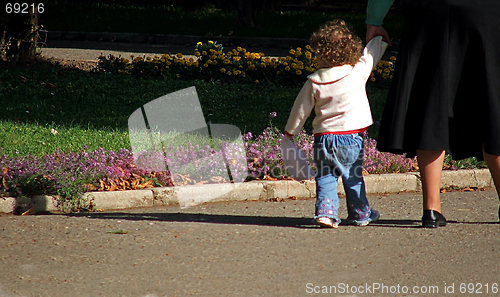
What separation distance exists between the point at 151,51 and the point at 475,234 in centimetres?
1106

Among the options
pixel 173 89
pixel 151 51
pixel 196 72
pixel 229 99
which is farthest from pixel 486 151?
pixel 151 51

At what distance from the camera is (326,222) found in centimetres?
383

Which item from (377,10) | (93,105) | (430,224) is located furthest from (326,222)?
(93,105)

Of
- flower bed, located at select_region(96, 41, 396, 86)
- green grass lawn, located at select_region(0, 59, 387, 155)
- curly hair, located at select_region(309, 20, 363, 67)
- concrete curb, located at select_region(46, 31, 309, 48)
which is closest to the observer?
curly hair, located at select_region(309, 20, 363, 67)

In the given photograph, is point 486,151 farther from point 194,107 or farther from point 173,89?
point 173,89

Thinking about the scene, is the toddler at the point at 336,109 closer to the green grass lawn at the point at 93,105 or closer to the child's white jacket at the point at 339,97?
the child's white jacket at the point at 339,97

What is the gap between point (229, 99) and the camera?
7.89 m

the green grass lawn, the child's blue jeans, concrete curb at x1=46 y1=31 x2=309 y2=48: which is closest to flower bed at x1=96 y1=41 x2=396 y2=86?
the green grass lawn

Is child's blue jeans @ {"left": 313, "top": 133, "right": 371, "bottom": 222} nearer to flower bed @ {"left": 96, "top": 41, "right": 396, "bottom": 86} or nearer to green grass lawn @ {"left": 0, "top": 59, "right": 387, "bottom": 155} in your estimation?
green grass lawn @ {"left": 0, "top": 59, "right": 387, "bottom": 155}

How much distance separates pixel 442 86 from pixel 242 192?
1789 mm

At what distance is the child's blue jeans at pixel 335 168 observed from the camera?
3793mm

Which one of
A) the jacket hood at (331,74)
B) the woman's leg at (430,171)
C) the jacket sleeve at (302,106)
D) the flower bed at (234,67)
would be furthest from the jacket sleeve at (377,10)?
the flower bed at (234,67)

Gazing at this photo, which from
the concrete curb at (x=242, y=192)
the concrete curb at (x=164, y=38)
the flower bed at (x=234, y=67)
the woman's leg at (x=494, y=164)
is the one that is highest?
the concrete curb at (x=164, y=38)

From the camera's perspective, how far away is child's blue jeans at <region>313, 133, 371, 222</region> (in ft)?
12.4
